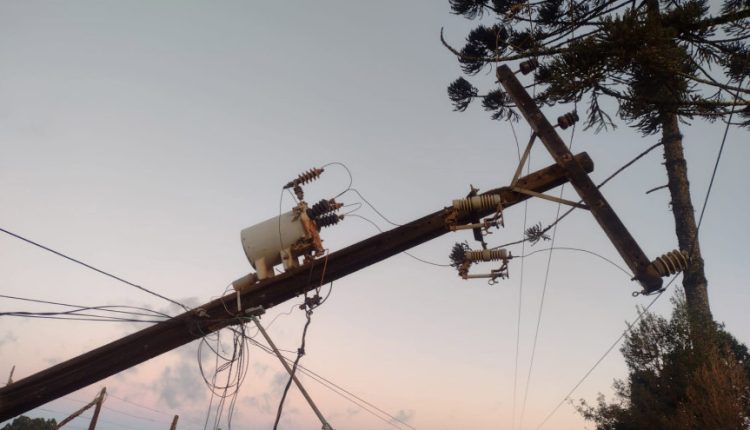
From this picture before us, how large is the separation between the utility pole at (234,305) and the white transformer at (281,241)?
0.76ft

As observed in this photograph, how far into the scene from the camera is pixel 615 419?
17.0m

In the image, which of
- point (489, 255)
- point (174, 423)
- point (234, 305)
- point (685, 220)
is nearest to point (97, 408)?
point (174, 423)

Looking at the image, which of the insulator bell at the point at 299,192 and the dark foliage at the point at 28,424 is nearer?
the insulator bell at the point at 299,192

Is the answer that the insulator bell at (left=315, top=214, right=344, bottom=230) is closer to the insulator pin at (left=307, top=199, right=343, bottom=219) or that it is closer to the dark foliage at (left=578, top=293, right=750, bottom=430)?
the insulator pin at (left=307, top=199, right=343, bottom=219)

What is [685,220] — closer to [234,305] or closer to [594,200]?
[594,200]

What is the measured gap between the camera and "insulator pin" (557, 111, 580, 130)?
4.73 metres

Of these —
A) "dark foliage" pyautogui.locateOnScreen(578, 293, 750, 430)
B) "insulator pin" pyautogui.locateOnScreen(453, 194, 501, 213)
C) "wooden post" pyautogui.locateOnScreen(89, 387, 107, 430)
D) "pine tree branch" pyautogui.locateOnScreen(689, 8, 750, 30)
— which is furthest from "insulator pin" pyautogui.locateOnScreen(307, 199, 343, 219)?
"wooden post" pyautogui.locateOnScreen(89, 387, 107, 430)

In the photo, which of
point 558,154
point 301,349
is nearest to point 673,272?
point 558,154

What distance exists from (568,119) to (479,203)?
4.96 ft

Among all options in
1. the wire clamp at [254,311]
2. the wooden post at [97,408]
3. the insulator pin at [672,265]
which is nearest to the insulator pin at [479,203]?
the insulator pin at [672,265]

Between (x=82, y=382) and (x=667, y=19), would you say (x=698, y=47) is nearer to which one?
(x=667, y=19)

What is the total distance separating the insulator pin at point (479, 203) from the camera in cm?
440

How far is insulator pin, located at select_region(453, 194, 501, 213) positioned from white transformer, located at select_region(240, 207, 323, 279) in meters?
1.65

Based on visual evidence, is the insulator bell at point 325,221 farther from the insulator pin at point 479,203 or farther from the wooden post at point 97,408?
the wooden post at point 97,408
